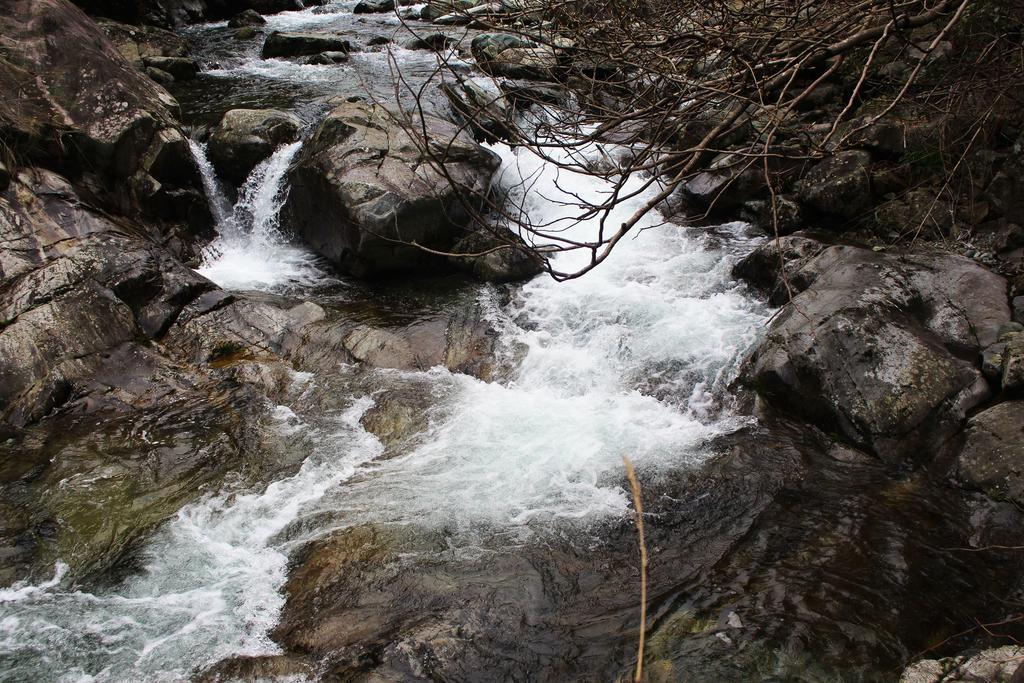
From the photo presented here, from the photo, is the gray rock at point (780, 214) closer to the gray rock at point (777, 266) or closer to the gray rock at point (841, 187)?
the gray rock at point (841, 187)

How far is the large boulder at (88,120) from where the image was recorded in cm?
721

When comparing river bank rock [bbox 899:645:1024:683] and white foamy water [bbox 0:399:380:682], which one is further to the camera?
white foamy water [bbox 0:399:380:682]

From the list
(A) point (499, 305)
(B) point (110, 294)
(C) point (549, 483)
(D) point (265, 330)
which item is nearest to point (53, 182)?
(B) point (110, 294)

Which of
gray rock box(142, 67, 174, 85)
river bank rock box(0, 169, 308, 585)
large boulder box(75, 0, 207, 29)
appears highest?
large boulder box(75, 0, 207, 29)

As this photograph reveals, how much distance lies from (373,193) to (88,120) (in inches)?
123

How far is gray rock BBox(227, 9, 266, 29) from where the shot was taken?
1529cm

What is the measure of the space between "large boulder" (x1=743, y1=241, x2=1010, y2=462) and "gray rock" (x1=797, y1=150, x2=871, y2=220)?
4.52ft

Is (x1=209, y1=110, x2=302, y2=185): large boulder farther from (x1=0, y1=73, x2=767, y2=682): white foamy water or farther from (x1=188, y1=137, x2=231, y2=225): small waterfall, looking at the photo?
(x1=0, y1=73, x2=767, y2=682): white foamy water

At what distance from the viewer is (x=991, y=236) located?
6.18 m

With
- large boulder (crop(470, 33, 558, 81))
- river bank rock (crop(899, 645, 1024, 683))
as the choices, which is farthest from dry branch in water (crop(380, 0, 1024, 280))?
river bank rock (crop(899, 645, 1024, 683))

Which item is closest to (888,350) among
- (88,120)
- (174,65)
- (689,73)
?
(689,73)

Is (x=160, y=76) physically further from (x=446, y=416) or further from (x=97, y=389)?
(x=446, y=416)

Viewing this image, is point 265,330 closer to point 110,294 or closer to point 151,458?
point 110,294

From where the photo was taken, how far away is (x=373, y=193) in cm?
740
